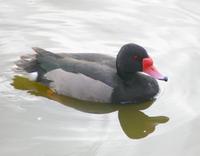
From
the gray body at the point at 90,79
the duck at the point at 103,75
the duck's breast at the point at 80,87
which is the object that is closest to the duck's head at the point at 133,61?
the duck at the point at 103,75

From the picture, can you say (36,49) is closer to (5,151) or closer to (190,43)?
(5,151)

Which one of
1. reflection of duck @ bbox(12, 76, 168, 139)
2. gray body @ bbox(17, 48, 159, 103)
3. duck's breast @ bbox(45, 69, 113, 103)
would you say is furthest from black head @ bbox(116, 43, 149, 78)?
reflection of duck @ bbox(12, 76, 168, 139)

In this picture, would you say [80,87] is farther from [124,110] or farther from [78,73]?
[124,110]

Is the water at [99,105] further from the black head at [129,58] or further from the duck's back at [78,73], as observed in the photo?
the black head at [129,58]

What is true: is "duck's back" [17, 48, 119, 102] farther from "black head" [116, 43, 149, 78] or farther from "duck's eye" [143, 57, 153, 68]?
"duck's eye" [143, 57, 153, 68]

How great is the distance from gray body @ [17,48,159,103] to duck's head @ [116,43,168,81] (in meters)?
0.12

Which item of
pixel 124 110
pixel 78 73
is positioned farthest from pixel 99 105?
pixel 78 73

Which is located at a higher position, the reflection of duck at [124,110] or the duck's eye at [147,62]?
the duck's eye at [147,62]

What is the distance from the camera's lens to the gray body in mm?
7469

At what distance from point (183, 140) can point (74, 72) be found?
1.62 m

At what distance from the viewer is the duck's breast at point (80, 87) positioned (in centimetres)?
745

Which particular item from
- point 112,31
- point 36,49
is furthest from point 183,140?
point 112,31

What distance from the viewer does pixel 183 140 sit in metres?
6.87

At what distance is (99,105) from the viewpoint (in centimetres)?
754
